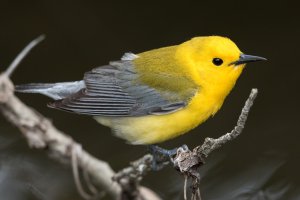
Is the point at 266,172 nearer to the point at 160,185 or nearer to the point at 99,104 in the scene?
the point at 160,185

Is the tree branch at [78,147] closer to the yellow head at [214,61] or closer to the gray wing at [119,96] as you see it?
the yellow head at [214,61]

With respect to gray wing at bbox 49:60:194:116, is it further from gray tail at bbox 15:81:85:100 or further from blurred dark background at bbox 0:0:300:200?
blurred dark background at bbox 0:0:300:200

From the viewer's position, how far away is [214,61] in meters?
3.99

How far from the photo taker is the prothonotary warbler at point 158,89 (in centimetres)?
397

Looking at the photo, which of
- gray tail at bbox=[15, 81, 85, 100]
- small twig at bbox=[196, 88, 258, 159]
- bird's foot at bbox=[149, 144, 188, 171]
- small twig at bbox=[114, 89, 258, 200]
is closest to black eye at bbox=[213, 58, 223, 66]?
bird's foot at bbox=[149, 144, 188, 171]

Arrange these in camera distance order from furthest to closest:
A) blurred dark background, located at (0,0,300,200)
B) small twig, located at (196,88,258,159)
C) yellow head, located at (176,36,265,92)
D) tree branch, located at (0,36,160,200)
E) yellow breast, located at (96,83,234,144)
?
blurred dark background, located at (0,0,300,200)
yellow breast, located at (96,83,234,144)
yellow head, located at (176,36,265,92)
small twig, located at (196,88,258,159)
tree branch, located at (0,36,160,200)

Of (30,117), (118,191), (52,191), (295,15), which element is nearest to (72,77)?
(52,191)

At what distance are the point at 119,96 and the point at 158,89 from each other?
0.25 meters

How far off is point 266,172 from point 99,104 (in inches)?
79.9

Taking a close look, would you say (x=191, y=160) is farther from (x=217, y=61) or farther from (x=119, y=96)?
(x=119, y=96)

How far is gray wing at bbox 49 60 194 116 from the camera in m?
4.11

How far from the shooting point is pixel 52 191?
5.56 metres

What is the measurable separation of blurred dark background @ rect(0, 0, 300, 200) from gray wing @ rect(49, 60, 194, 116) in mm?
1387

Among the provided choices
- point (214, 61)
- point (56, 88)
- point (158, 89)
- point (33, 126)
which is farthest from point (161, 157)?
point (33, 126)
